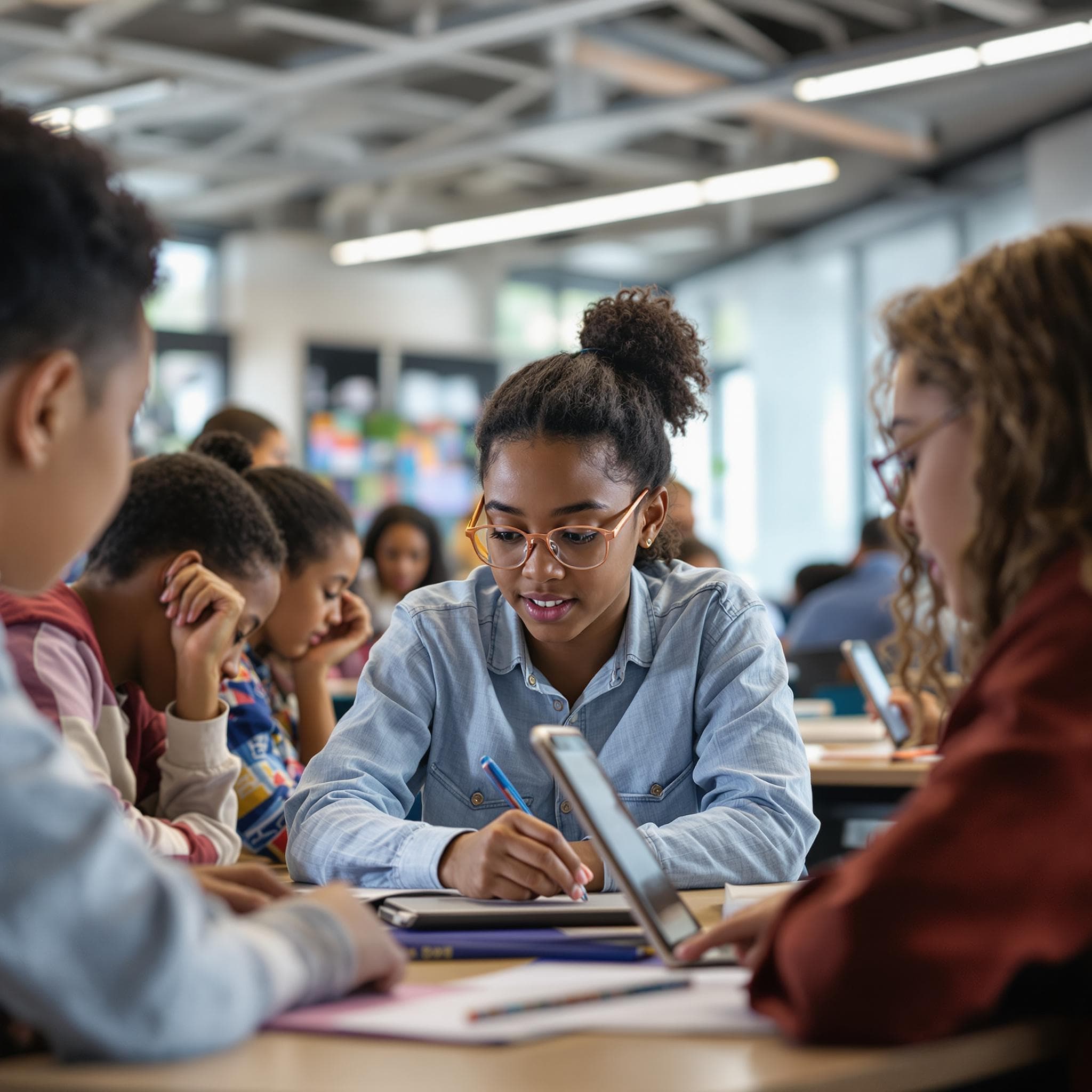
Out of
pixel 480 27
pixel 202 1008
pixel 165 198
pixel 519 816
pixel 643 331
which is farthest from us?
pixel 165 198

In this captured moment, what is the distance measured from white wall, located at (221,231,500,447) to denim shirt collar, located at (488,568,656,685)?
26.8 ft

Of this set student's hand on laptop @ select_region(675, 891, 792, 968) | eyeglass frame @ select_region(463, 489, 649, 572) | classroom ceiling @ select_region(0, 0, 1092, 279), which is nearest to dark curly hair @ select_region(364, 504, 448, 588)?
classroom ceiling @ select_region(0, 0, 1092, 279)

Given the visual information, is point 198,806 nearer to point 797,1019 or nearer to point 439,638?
point 439,638

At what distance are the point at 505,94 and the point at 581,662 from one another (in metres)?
6.26

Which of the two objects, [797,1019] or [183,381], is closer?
[797,1019]

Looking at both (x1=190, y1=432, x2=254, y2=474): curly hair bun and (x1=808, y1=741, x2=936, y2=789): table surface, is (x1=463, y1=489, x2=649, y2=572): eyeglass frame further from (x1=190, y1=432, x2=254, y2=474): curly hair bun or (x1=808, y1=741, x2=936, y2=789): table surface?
(x1=190, y1=432, x2=254, y2=474): curly hair bun

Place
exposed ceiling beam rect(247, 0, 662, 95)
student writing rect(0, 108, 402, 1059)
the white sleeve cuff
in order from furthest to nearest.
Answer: exposed ceiling beam rect(247, 0, 662, 95)
the white sleeve cuff
student writing rect(0, 108, 402, 1059)

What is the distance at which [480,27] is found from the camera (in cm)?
595

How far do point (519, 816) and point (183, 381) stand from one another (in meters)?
8.85

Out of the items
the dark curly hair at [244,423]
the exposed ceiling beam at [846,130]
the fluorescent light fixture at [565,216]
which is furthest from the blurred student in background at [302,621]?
the exposed ceiling beam at [846,130]

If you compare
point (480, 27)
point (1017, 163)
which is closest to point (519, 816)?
point (480, 27)

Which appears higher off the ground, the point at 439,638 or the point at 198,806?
the point at 439,638

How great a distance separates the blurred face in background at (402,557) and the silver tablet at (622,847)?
4.29m

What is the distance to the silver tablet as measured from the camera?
3.58ft
